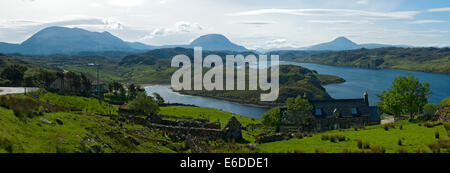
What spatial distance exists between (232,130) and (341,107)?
37.4 metres

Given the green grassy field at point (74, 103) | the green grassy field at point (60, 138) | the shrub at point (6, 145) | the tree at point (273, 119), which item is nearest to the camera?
the shrub at point (6, 145)

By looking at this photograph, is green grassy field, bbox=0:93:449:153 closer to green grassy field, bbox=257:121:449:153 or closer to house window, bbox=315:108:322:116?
green grassy field, bbox=257:121:449:153

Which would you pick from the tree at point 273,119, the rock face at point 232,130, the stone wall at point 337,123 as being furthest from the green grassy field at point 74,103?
the stone wall at point 337,123

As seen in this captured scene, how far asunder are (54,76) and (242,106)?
116245 mm

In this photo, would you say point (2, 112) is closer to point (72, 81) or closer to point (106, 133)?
point (106, 133)

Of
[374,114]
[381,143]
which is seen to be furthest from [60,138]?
[374,114]

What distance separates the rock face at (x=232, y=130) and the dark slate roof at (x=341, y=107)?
31.4 metres

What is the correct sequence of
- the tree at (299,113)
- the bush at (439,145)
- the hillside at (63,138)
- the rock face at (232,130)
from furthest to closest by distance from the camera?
1. the tree at (299,113)
2. the rock face at (232,130)
3. the bush at (439,145)
4. the hillside at (63,138)

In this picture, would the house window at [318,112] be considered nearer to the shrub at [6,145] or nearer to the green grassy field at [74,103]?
the green grassy field at [74,103]

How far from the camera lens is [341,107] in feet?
205

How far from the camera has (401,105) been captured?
150 feet

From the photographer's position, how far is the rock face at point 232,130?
1248 inches

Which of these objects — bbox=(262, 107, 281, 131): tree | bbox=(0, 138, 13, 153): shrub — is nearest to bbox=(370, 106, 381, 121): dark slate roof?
bbox=(262, 107, 281, 131): tree
